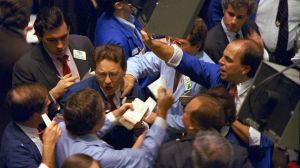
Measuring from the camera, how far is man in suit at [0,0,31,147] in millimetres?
4176

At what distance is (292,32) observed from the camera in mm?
4914

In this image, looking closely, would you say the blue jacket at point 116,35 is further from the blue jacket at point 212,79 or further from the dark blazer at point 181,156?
the dark blazer at point 181,156

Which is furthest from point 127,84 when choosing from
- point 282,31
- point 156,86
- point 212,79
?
point 282,31

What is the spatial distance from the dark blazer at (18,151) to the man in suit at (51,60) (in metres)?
0.53

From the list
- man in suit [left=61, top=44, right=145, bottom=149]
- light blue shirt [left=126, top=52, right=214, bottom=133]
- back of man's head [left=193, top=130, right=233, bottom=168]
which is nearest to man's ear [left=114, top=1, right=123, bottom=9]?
light blue shirt [left=126, top=52, right=214, bottom=133]

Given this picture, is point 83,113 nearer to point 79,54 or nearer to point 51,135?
point 51,135

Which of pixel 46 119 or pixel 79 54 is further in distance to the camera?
pixel 79 54

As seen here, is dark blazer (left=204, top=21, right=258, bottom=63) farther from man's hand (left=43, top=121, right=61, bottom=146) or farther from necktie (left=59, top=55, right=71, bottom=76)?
man's hand (left=43, top=121, right=61, bottom=146)

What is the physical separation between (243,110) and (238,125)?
2.35ft

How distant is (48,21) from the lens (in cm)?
405

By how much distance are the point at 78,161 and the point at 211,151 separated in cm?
62

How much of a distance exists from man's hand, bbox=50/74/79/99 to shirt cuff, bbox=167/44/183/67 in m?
0.62

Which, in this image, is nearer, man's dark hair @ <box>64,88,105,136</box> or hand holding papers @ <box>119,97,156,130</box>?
man's dark hair @ <box>64,88,105,136</box>

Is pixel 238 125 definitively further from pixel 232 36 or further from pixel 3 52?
pixel 3 52
